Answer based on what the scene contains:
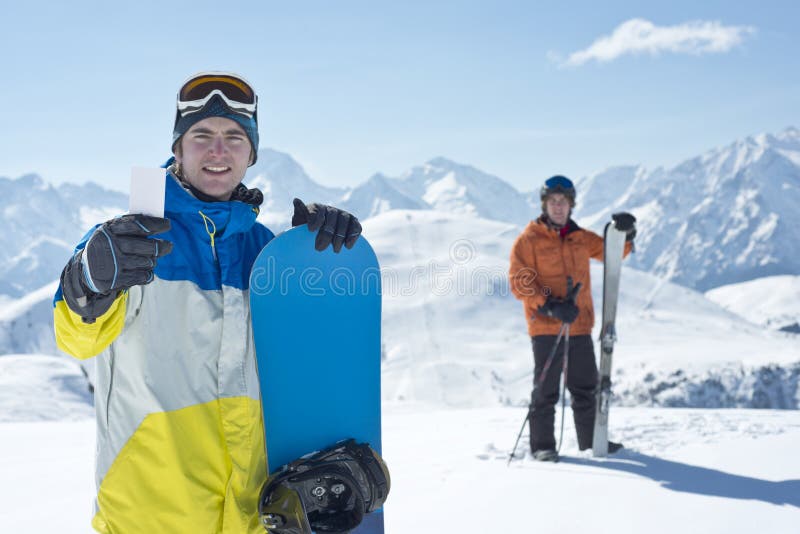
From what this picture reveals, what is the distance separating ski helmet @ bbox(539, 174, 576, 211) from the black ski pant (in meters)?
1.28

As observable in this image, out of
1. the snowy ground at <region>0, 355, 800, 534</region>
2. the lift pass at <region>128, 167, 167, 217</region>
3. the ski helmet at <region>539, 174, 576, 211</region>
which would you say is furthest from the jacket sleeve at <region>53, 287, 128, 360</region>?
the ski helmet at <region>539, 174, 576, 211</region>

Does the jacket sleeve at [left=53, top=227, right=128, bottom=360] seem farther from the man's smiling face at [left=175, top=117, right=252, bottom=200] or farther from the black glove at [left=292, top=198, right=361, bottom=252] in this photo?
the black glove at [left=292, top=198, right=361, bottom=252]

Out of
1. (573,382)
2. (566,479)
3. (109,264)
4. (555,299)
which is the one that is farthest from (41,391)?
(109,264)

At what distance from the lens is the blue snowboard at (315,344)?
2117 mm

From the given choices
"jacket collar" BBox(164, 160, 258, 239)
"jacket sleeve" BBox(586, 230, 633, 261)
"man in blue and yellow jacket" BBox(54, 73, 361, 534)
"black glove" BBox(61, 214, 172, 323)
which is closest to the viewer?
"black glove" BBox(61, 214, 172, 323)

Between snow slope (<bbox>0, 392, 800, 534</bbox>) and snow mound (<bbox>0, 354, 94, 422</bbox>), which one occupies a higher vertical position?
snow slope (<bbox>0, 392, 800, 534</bbox>)

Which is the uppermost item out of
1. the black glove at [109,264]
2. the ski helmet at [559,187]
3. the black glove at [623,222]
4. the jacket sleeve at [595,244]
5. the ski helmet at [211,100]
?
the ski helmet at [559,187]

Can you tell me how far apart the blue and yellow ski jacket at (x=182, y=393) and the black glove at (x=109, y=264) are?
0.09 meters

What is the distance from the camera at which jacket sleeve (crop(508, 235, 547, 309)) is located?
17.5ft

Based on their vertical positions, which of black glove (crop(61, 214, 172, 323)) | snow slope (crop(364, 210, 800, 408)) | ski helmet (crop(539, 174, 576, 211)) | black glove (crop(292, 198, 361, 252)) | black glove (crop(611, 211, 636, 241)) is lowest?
snow slope (crop(364, 210, 800, 408))

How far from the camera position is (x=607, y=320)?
5.36m

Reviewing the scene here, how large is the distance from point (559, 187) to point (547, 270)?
0.77 metres

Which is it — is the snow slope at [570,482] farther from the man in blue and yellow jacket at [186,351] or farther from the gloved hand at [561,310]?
the man in blue and yellow jacket at [186,351]

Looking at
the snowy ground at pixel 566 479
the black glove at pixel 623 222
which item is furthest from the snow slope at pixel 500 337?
the black glove at pixel 623 222
